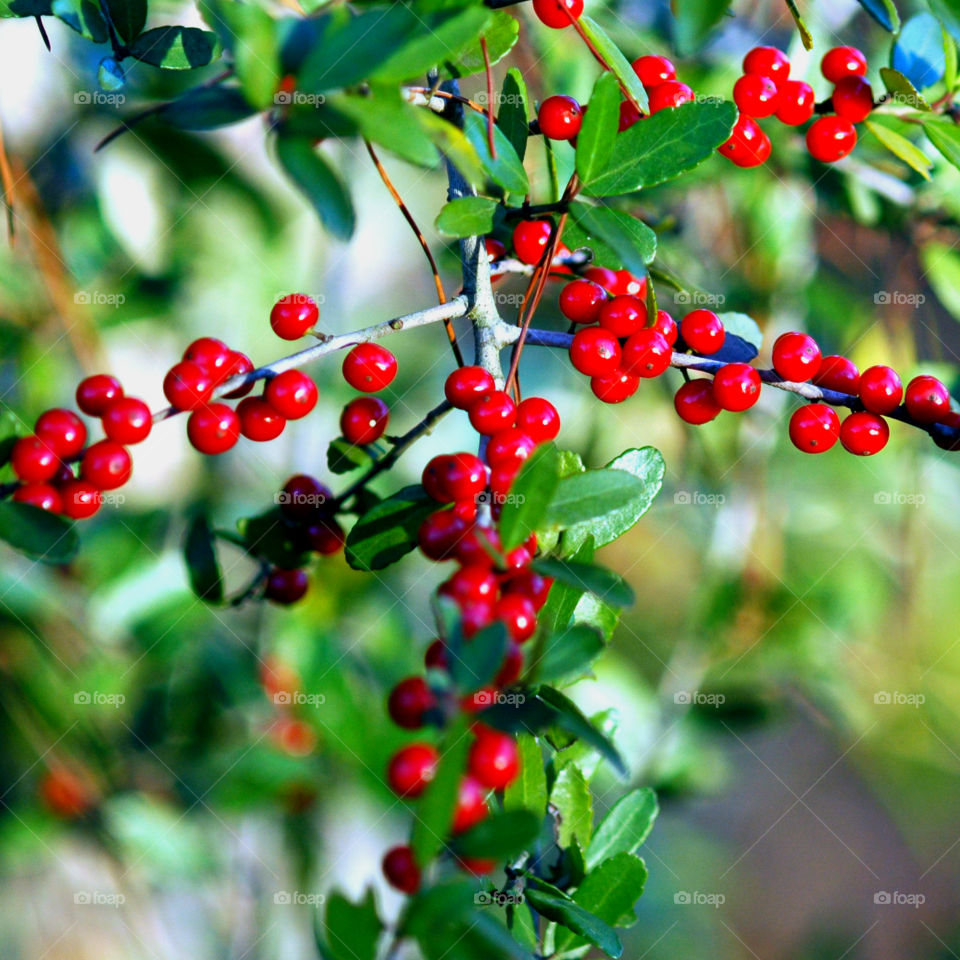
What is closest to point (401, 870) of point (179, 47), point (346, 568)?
point (179, 47)

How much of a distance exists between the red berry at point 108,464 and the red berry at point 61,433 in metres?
0.04

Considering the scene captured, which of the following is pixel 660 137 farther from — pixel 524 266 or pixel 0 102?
pixel 0 102

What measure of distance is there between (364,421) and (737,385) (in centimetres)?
30

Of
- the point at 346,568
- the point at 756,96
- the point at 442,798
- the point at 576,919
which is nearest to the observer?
Result: the point at 442,798

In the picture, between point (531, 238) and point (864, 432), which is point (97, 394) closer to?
point (531, 238)

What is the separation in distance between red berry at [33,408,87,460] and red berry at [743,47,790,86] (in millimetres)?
621

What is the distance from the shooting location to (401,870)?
43cm

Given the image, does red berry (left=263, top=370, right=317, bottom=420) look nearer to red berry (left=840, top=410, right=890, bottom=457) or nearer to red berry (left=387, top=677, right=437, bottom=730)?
red berry (left=387, top=677, right=437, bottom=730)

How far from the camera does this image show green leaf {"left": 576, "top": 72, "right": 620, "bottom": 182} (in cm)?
54

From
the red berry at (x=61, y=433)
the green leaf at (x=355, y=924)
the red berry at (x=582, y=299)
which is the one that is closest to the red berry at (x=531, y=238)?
the red berry at (x=582, y=299)

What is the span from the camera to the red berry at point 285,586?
0.77 metres

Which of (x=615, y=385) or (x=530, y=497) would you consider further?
(x=615, y=385)

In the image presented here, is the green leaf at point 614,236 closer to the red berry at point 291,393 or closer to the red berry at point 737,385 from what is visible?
the red berry at point 737,385

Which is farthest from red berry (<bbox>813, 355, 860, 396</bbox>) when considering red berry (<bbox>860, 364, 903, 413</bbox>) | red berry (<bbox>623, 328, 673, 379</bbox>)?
red berry (<bbox>623, 328, 673, 379</bbox>)
